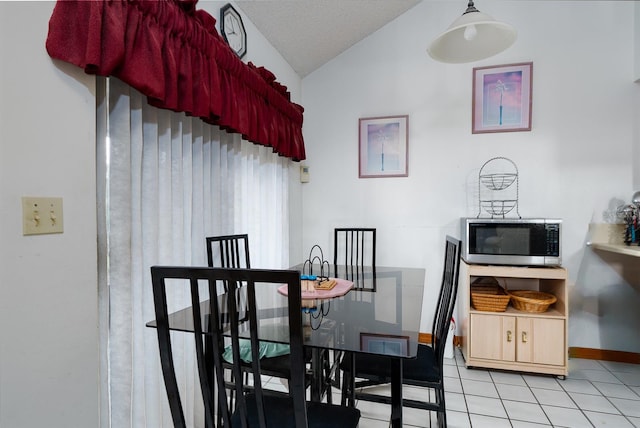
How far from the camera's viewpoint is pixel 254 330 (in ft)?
2.87

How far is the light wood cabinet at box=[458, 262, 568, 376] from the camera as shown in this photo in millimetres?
2367

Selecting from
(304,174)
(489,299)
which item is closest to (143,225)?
(304,174)

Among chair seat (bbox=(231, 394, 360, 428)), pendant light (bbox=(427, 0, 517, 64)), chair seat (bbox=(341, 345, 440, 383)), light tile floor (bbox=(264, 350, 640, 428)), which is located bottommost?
light tile floor (bbox=(264, 350, 640, 428))

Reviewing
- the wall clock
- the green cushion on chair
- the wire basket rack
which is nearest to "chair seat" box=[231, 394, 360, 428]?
the green cushion on chair

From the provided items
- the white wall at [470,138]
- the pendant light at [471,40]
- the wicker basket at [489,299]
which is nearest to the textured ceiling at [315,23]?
the white wall at [470,138]

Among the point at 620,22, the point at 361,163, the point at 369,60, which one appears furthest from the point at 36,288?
the point at 620,22

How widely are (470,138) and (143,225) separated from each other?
2.58m

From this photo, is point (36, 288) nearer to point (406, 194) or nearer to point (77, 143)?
point (77, 143)

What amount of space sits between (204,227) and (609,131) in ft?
10.0

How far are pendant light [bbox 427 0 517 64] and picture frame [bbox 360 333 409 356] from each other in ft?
4.18

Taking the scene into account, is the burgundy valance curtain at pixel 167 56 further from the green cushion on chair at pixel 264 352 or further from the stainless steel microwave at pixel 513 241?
the stainless steel microwave at pixel 513 241

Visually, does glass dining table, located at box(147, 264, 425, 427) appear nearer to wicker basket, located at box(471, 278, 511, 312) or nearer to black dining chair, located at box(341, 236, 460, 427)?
black dining chair, located at box(341, 236, 460, 427)

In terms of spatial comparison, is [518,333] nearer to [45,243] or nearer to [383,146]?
[383,146]

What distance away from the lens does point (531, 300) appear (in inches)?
96.3
